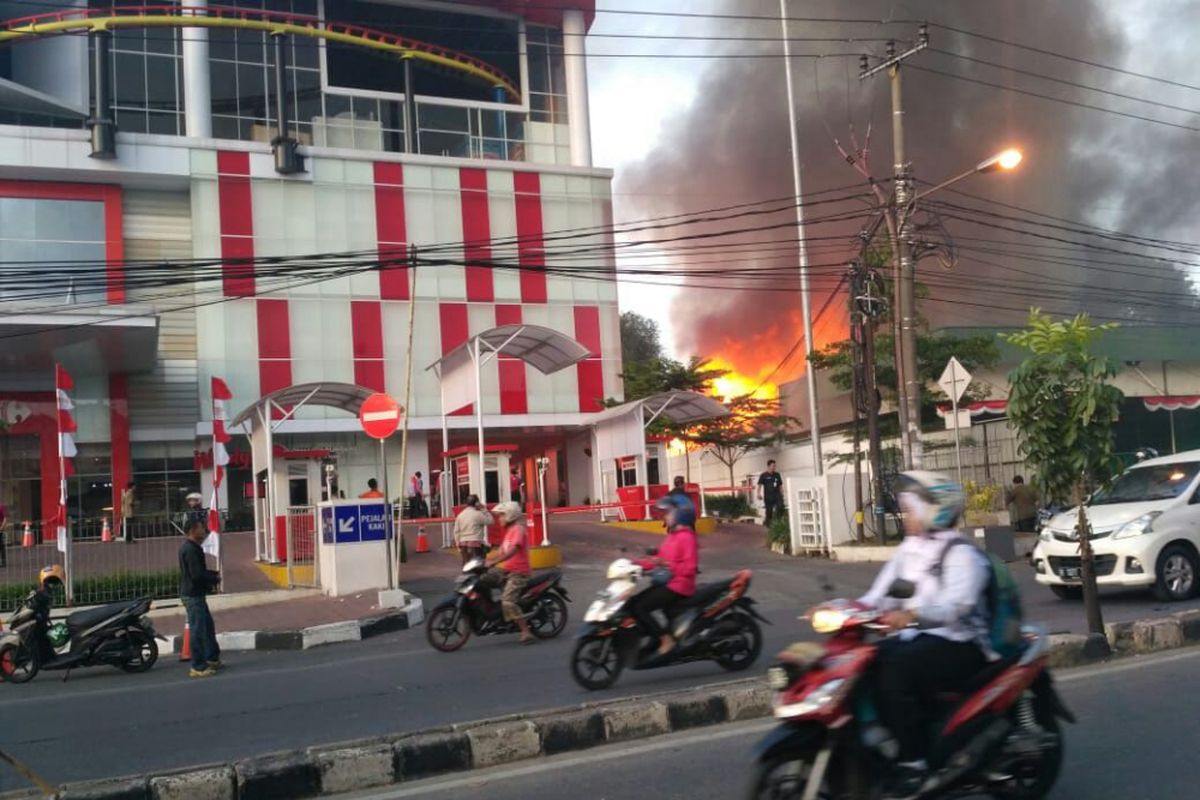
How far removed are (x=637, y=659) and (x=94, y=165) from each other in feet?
108

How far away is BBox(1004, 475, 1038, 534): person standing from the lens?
20.5 metres

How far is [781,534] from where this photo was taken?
74.6 feet

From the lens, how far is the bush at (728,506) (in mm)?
35094

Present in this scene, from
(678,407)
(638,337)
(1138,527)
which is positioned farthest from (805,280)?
(638,337)

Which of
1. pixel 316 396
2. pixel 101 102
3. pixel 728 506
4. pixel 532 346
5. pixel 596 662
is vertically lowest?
pixel 596 662

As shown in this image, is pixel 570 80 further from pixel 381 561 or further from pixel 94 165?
pixel 381 561

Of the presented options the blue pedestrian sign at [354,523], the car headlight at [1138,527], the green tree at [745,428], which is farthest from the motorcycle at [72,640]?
the green tree at [745,428]

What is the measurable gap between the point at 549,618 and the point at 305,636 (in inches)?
135

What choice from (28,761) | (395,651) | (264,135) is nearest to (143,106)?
(264,135)

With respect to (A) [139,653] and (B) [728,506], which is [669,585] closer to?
(A) [139,653]

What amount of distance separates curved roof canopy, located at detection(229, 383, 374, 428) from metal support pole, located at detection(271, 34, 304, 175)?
1555 cm

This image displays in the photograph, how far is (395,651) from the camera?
12500mm

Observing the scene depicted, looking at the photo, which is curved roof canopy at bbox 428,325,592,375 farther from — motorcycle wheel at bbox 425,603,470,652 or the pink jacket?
the pink jacket

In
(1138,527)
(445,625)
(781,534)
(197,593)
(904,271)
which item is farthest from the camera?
(781,534)
